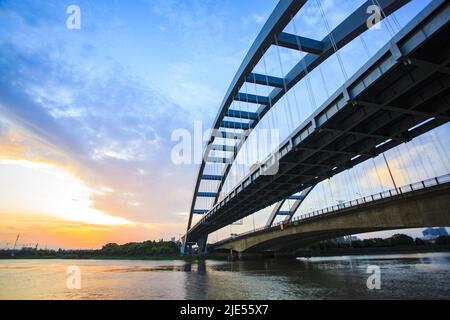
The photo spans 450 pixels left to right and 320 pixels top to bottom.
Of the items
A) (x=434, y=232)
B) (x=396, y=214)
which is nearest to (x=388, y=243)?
(x=396, y=214)

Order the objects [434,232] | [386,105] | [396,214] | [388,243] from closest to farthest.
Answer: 1. [386,105]
2. [396,214]
3. [388,243]
4. [434,232]

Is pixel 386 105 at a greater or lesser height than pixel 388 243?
greater

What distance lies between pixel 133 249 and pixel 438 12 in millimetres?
106871

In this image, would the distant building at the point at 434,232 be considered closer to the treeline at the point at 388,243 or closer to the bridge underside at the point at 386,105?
the treeline at the point at 388,243

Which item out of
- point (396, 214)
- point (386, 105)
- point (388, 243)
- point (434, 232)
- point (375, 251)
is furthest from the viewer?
point (434, 232)

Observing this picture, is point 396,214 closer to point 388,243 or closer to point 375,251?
point 375,251

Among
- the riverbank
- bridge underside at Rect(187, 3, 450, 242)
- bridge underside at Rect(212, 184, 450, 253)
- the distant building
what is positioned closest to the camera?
bridge underside at Rect(187, 3, 450, 242)

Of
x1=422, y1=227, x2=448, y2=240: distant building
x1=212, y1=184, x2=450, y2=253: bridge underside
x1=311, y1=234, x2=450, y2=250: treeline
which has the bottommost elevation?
x1=212, y1=184, x2=450, y2=253: bridge underside

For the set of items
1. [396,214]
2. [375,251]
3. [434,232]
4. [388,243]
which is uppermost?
[434,232]

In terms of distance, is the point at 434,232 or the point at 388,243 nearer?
the point at 388,243

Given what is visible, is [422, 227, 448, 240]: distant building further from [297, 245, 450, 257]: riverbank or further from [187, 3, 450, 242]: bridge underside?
[187, 3, 450, 242]: bridge underside

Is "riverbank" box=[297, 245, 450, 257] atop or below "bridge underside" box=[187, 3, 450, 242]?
below

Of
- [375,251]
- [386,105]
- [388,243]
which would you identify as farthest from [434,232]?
[386,105]

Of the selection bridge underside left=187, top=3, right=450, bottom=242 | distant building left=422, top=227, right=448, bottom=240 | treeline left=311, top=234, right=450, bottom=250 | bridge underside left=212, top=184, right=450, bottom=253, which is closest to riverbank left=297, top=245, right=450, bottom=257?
treeline left=311, top=234, right=450, bottom=250
